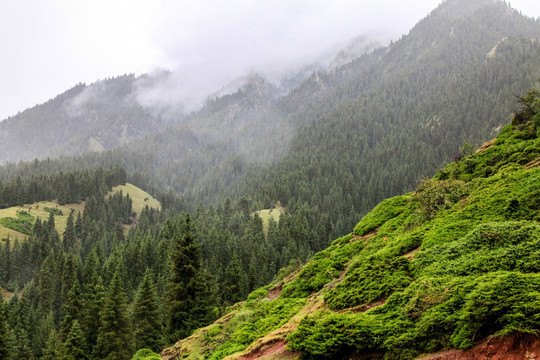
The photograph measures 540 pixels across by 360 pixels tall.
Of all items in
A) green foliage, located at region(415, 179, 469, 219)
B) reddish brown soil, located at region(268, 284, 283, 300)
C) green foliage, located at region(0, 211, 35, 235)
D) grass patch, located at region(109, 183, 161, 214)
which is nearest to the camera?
green foliage, located at region(415, 179, 469, 219)

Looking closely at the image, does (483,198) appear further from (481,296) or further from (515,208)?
(481,296)

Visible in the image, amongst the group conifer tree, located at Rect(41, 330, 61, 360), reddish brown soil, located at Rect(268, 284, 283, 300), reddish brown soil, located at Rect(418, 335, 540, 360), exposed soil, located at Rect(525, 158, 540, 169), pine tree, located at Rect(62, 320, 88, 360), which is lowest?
conifer tree, located at Rect(41, 330, 61, 360)

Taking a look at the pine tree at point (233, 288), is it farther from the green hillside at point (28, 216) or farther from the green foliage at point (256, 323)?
the green hillside at point (28, 216)

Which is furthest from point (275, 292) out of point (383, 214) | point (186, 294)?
point (186, 294)

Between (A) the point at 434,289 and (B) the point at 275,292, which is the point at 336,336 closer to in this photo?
(A) the point at 434,289

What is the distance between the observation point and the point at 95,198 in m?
157

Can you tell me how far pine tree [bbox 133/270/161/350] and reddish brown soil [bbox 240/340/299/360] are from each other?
120 feet

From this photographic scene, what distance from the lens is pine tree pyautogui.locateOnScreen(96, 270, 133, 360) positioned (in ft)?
136

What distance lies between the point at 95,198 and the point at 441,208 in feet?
557

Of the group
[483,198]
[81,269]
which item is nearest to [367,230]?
[483,198]

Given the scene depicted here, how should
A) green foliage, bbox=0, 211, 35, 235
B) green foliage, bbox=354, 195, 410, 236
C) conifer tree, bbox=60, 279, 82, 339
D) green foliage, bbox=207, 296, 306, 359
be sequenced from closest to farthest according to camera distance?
green foliage, bbox=207, 296, 306, 359
green foliage, bbox=354, 195, 410, 236
conifer tree, bbox=60, 279, 82, 339
green foliage, bbox=0, 211, 35, 235

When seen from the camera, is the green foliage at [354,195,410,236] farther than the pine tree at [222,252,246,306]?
No

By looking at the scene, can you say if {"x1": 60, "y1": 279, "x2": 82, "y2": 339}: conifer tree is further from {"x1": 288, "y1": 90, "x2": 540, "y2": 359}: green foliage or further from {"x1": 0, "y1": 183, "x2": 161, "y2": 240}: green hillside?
{"x1": 0, "y1": 183, "x2": 161, "y2": 240}: green hillside

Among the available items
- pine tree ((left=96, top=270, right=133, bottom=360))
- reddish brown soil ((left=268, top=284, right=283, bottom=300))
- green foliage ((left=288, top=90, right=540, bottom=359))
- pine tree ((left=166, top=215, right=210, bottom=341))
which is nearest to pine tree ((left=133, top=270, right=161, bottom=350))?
pine tree ((left=96, top=270, right=133, bottom=360))
